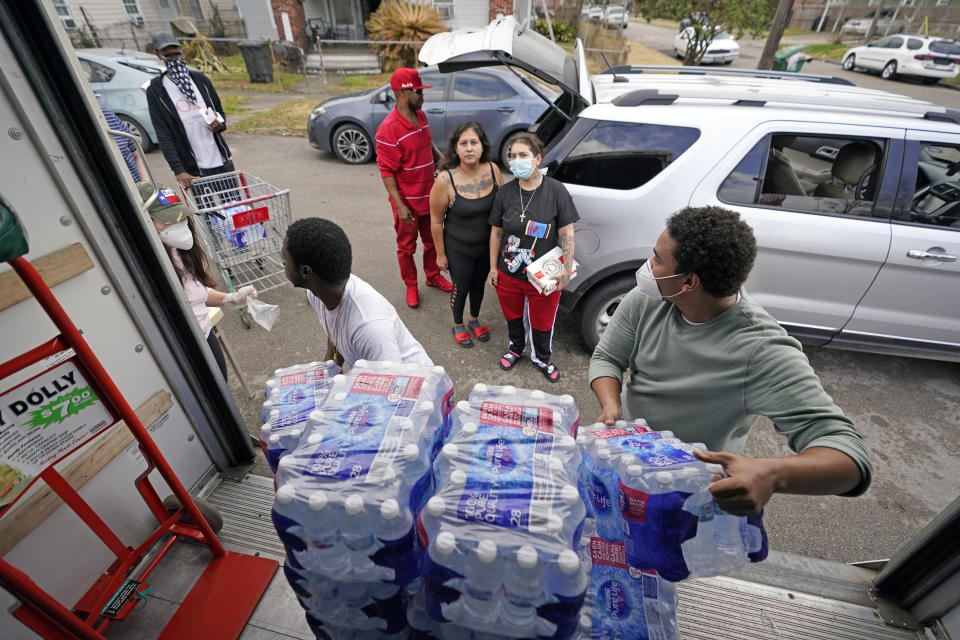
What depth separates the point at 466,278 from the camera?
4000 millimetres

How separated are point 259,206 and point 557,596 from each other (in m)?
4.24

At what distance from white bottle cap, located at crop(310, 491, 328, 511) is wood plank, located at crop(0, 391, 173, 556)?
1438 mm

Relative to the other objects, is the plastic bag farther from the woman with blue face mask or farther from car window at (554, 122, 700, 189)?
car window at (554, 122, 700, 189)

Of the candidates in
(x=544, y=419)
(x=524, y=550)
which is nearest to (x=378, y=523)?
(x=524, y=550)

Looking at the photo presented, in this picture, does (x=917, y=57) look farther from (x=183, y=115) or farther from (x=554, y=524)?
(x=554, y=524)

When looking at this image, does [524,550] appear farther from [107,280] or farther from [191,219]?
[191,219]

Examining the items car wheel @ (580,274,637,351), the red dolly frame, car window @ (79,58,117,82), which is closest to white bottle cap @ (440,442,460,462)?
the red dolly frame

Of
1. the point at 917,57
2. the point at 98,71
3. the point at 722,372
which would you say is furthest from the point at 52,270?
the point at 917,57

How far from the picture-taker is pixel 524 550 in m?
0.99

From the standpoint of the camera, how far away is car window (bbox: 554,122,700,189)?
3289mm

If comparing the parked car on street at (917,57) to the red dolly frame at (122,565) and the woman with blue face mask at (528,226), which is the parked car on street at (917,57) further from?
the red dolly frame at (122,565)

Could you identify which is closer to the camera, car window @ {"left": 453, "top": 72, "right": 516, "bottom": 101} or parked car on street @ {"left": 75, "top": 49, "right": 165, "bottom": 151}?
car window @ {"left": 453, "top": 72, "right": 516, "bottom": 101}

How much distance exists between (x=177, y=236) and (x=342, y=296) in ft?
4.10

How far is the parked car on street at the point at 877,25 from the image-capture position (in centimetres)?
2680
